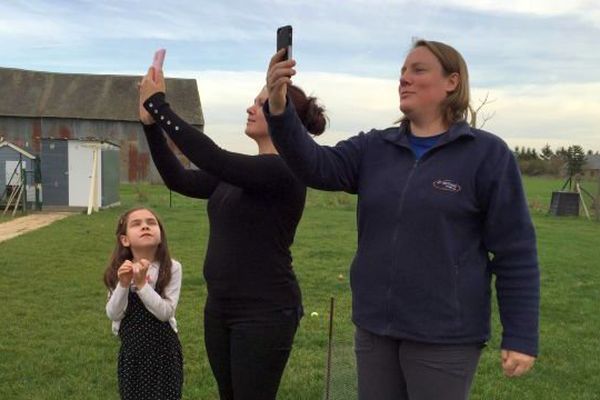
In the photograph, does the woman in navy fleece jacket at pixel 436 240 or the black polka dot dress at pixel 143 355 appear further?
the black polka dot dress at pixel 143 355

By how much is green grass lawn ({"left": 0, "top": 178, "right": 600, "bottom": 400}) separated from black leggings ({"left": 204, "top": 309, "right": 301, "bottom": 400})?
187 cm

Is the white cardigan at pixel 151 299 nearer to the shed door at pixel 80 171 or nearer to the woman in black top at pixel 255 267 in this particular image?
the woman in black top at pixel 255 267

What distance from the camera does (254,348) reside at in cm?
273

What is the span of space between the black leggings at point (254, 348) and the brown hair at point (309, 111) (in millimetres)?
769

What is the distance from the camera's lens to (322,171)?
7.70 feet

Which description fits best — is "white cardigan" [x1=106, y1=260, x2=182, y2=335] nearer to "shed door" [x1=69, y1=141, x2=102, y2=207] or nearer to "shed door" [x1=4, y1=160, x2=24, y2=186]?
"shed door" [x1=69, y1=141, x2=102, y2=207]

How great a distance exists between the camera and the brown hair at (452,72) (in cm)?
233

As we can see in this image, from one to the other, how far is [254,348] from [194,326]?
4197 millimetres

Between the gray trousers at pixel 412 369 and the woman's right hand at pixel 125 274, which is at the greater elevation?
the woman's right hand at pixel 125 274

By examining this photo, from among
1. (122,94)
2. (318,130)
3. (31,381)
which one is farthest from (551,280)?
(122,94)

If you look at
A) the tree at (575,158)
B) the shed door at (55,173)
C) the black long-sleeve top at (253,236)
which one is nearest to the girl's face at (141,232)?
the black long-sleeve top at (253,236)

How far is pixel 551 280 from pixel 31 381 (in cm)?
798

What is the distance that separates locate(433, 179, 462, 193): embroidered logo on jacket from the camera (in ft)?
7.20

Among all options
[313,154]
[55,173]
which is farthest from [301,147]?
[55,173]
